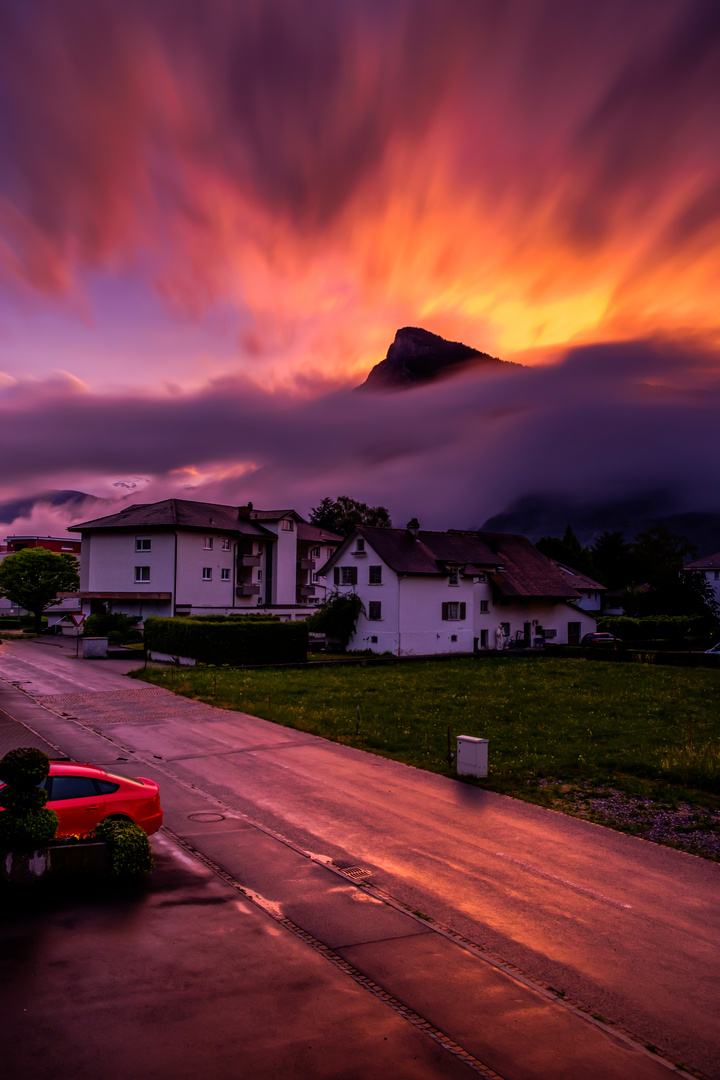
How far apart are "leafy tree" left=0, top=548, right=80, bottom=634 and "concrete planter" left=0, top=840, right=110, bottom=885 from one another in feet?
209

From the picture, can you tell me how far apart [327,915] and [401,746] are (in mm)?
12459

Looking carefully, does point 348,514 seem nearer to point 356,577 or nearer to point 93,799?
point 356,577

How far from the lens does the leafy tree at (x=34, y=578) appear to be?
69938mm

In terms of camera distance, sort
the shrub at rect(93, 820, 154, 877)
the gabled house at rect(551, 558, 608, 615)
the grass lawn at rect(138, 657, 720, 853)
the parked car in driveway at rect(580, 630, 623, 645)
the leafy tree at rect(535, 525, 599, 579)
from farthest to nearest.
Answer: the leafy tree at rect(535, 525, 599, 579) → the gabled house at rect(551, 558, 608, 615) → the parked car in driveway at rect(580, 630, 623, 645) → the grass lawn at rect(138, 657, 720, 853) → the shrub at rect(93, 820, 154, 877)

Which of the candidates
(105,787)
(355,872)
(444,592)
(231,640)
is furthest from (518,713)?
(444,592)

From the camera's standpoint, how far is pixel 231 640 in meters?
44.0

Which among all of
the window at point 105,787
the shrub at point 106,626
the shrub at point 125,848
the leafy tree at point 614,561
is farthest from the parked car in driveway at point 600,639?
the leafy tree at point 614,561

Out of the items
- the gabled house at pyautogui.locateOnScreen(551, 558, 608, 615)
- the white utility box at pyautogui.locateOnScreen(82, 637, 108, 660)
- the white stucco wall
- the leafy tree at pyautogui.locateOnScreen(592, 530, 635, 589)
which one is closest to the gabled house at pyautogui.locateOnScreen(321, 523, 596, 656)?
the white stucco wall

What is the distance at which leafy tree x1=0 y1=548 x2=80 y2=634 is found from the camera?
69.9m

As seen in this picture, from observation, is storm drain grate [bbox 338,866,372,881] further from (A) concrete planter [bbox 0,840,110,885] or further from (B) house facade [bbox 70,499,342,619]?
(B) house facade [bbox 70,499,342,619]

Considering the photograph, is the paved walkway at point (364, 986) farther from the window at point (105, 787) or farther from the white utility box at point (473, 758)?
the white utility box at point (473, 758)

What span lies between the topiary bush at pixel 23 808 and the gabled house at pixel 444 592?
46780 millimetres

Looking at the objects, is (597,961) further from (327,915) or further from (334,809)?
(334,809)

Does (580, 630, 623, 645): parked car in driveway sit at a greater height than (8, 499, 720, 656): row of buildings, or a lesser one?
lesser
